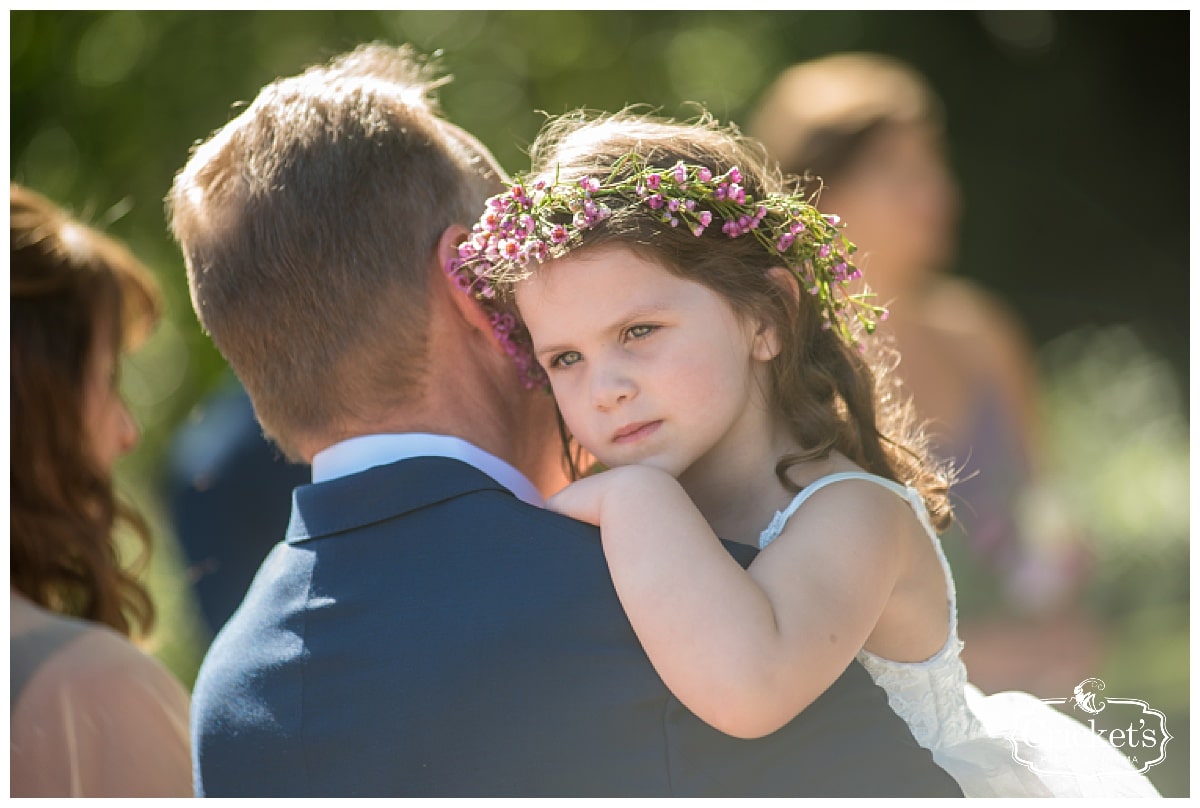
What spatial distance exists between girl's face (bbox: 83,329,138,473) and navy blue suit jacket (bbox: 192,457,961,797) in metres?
1.02

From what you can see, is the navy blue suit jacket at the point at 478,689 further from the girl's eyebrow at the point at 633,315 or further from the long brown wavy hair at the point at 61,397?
the long brown wavy hair at the point at 61,397

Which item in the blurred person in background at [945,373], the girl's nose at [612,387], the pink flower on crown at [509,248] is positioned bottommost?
the blurred person in background at [945,373]

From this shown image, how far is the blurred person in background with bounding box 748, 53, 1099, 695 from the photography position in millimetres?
3498

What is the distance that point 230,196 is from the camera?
1849 millimetres

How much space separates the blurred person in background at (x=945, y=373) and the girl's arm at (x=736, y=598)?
6.46 ft

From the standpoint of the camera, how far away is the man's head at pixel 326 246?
1791 mm

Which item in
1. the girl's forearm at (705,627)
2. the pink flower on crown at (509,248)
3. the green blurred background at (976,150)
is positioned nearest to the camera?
the girl's forearm at (705,627)

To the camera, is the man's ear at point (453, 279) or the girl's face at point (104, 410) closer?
the man's ear at point (453, 279)

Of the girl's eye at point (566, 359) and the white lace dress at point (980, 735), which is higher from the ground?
the girl's eye at point (566, 359)

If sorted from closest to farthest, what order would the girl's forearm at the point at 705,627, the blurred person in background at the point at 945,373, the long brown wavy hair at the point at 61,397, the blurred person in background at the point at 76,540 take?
the girl's forearm at the point at 705,627 < the blurred person in background at the point at 76,540 < the long brown wavy hair at the point at 61,397 < the blurred person in background at the point at 945,373

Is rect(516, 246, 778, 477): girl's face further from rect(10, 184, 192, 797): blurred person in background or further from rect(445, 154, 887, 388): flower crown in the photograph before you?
rect(10, 184, 192, 797): blurred person in background

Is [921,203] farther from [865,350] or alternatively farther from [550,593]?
[550,593]

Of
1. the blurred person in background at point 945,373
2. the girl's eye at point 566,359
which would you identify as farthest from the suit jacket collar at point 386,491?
the blurred person in background at point 945,373

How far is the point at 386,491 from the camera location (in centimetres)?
165
